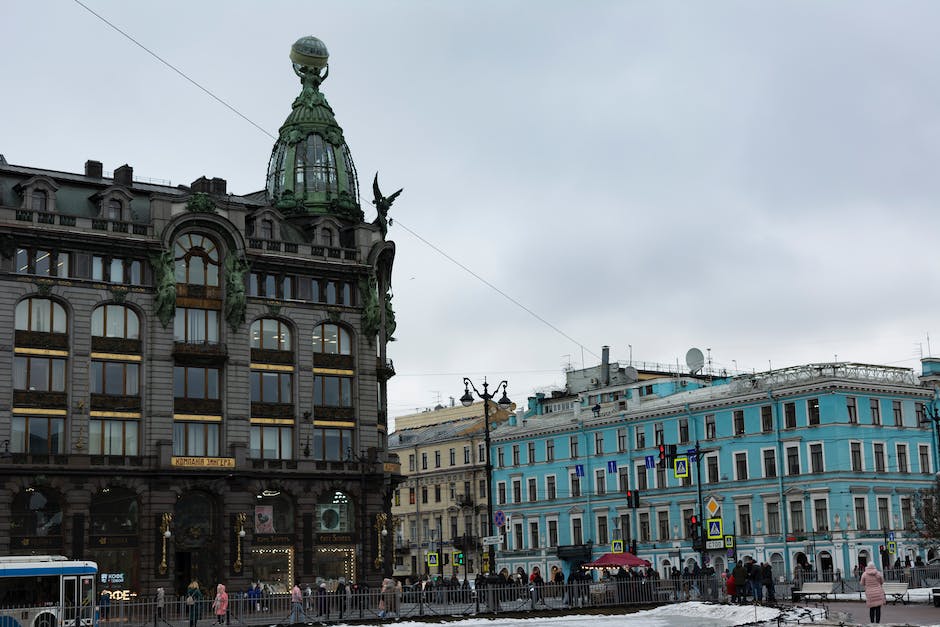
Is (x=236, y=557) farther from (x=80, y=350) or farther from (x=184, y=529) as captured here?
(x=80, y=350)

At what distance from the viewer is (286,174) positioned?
77.1 m

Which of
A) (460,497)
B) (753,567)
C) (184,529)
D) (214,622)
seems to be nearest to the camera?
(214,622)

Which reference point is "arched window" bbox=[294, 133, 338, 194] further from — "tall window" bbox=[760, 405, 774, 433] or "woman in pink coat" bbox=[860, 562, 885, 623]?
"woman in pink coat" bbox=[860, 562, 885, 623]

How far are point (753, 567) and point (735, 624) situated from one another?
9.98 m

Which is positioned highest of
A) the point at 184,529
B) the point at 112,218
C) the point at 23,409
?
the point at 112,218

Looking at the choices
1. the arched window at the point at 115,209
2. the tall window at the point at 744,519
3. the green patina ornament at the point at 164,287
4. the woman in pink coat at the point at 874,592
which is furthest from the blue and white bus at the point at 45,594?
the tall window at the point at 744,519

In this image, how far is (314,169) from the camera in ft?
253

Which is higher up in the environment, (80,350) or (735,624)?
(80,350)

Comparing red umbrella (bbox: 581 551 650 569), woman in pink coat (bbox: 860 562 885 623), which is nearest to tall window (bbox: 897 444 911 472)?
red umbrella (bbox: 581 551 650 569)

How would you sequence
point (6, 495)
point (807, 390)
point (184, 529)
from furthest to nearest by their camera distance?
point (807, 390), point (184, 529), point (6, 495)

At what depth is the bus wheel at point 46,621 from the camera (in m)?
41.3

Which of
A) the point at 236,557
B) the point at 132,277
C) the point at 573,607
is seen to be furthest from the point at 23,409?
the point at 573,607

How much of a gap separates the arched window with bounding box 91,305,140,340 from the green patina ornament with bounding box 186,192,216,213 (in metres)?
6.22

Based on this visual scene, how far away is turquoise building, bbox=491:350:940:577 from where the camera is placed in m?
80.7
